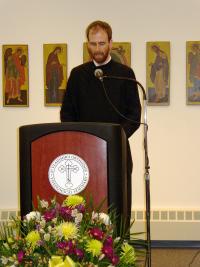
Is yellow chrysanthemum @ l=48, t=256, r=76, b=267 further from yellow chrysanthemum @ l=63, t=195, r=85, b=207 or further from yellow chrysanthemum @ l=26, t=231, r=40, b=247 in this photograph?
yellow chrysanthemum @ l=63, t=195, r=85, b=207

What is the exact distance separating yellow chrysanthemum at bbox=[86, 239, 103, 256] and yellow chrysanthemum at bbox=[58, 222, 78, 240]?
1.9 inches

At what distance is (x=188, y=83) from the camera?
3.91 m

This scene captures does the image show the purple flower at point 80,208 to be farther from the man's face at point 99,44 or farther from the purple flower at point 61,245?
the man's face at point 99,44

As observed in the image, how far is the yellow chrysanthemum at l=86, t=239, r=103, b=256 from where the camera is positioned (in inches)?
41.0

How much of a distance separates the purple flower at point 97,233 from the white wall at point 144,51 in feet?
9.48

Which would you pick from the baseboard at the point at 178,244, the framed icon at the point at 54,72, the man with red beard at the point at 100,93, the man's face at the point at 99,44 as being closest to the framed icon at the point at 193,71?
the framed icon at the point at 54,72

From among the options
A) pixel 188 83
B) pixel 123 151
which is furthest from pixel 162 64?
pixel 123 151

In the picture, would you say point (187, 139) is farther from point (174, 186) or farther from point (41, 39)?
point (41, 39)

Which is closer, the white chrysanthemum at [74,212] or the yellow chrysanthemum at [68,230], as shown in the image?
the yellow chrysanthemum at [68,230]

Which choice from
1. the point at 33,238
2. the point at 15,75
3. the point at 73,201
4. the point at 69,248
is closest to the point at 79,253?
the point at 69,248

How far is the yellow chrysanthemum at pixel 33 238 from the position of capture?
3.51 feet

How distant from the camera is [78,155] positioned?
1719 millimetres

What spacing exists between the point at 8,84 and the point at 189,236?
217 centimetres

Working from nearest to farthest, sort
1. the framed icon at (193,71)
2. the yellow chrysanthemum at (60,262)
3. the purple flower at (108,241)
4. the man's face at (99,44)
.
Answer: the yellow chrysanthemum at (60,262)
the purple flower at (108,241)
the man's face at (99,44)
the framed icon at (193,71)
